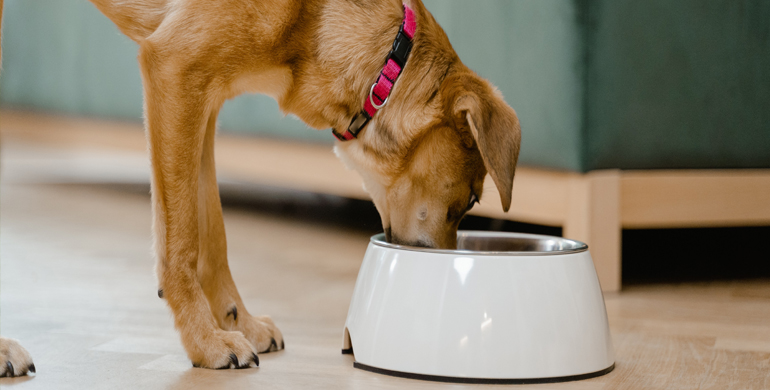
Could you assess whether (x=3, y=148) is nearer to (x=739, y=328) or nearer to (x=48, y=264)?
(x=48, y=264)

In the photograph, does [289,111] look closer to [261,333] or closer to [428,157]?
[428,157]

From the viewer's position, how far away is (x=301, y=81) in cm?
176

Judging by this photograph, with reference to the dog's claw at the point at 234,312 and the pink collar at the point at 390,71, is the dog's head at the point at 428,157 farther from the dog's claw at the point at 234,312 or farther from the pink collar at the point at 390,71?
the dog's claw at the point at 234,312

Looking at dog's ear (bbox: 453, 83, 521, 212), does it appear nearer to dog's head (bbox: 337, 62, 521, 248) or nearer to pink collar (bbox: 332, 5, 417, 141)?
dog's head (bbox: 337, 62, 521, 248)

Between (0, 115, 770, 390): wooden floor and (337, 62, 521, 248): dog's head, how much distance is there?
1.09ft

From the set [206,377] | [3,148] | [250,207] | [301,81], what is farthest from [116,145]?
[3,148]

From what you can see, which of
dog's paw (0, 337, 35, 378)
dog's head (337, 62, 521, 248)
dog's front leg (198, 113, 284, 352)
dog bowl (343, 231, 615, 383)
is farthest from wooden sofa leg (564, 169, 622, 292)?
dog's paw (0, 337, 35, 378)

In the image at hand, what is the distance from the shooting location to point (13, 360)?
1.38 meters

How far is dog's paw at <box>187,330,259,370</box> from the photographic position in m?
1.47

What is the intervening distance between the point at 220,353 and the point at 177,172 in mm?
373

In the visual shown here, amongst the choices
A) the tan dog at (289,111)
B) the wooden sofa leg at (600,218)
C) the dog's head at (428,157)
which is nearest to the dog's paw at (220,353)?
the tan dog at (289,111)

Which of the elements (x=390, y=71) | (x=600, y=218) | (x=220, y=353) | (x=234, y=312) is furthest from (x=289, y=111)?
(x=600, y=218)

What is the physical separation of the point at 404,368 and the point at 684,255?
193 cm

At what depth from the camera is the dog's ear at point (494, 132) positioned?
1525mm
